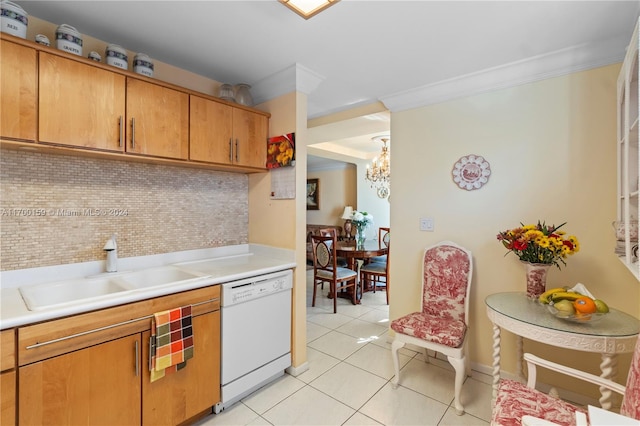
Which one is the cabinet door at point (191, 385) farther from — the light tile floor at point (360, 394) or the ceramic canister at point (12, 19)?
the ceramic canister at point (12, 19)

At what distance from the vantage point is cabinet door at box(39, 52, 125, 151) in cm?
148

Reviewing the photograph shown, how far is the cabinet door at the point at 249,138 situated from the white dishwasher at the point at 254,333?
931mm

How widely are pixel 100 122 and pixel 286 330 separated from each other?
182cm

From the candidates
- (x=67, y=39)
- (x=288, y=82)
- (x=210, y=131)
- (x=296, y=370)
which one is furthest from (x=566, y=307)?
(x=67, y=39)

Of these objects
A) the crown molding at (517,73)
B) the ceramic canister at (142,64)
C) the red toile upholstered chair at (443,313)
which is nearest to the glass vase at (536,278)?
the red toile upholstered chair at (443,313)

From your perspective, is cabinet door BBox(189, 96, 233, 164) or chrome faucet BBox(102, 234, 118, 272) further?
cabinet door BBox(189, 96, 233, 164)

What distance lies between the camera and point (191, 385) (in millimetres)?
1719

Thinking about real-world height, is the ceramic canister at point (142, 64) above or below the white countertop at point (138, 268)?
above

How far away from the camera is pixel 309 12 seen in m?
1.44

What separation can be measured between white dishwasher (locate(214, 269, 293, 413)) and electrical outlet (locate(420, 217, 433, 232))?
126 cm

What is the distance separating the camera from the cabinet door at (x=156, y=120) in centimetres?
176

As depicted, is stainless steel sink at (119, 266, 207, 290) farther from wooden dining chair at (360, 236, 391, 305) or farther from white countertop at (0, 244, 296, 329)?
wooden dining chair at (360, 236, 391, 305)

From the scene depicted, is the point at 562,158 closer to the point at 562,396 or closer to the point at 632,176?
the point at 632,176

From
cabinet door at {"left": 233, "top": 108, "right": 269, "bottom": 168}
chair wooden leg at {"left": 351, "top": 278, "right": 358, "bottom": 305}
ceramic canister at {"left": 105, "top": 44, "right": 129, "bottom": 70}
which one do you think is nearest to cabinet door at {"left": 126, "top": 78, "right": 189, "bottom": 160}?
ceramic canister at {"left": 105, "top": 44, "right": 129, "bottom": 70}
